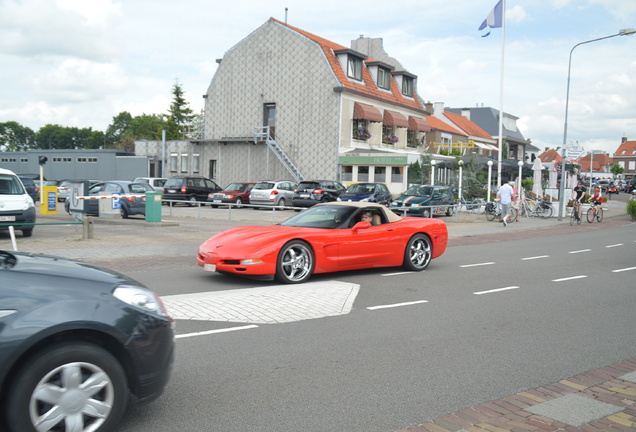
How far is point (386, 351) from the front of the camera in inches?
216

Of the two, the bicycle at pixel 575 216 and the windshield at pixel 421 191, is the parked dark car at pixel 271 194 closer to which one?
the windshield at pixel 421 191

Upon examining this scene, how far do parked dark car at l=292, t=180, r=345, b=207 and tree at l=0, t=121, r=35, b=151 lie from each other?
4387 inches

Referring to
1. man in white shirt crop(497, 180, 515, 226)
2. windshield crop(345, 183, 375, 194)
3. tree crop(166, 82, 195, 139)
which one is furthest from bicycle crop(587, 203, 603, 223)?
tree crop(166, 82, 195, 139)

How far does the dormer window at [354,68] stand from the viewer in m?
40.8

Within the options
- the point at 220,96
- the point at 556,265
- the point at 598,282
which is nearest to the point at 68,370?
the point at 598,282

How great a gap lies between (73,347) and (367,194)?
86.0 feet

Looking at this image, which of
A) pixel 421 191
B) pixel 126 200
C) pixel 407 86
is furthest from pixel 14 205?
pixel 407 86

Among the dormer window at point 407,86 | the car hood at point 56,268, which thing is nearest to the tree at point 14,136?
the dormer window at point 407,86

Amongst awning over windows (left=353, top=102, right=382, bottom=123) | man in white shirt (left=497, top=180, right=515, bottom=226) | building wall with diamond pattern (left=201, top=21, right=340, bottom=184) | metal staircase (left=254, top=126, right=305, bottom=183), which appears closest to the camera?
man in white shirt (left=497, top=180, right=515, bottom=226)

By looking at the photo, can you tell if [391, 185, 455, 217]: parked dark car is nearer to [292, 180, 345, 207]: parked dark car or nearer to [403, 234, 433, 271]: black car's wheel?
[292, 180, 345, 207]: parked dark car

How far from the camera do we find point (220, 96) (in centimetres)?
4450

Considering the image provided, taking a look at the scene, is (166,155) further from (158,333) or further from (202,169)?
(158,333)

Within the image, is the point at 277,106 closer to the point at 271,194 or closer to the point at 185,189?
the point at 271,194

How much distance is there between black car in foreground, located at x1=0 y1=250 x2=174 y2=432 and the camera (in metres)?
3.05
